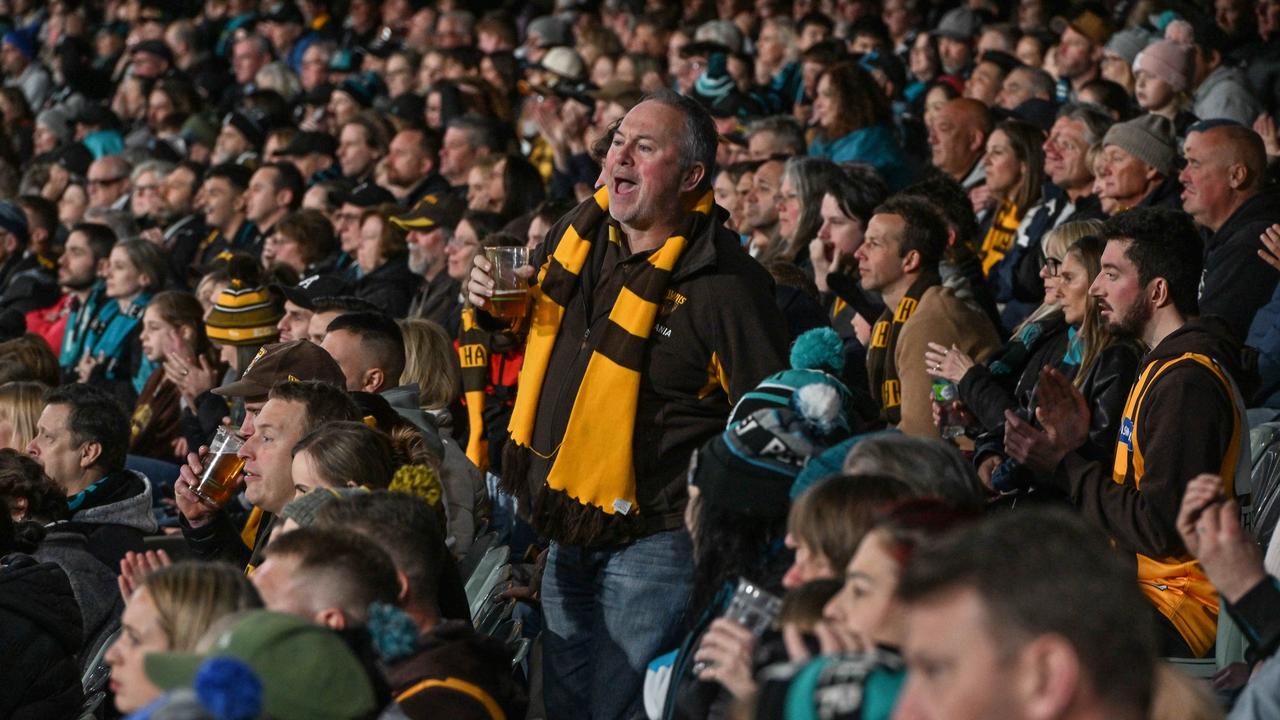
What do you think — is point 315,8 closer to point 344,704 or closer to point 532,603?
point 532,603

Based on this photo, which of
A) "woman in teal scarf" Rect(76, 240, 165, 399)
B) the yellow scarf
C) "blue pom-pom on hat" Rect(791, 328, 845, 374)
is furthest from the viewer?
"woman in teal scarf" Rect(76, 240, 165, 399)

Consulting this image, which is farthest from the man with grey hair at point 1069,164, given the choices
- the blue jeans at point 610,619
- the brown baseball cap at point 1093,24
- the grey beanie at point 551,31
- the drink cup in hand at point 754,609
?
the grey beanie at point 551,31

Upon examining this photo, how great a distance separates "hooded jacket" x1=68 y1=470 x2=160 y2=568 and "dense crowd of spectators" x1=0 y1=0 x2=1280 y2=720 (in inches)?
0.8

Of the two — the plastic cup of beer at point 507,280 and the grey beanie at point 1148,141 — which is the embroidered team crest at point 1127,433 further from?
the grey beanie at point 1148,141

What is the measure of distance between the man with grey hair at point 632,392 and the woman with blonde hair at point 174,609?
4.73 ft

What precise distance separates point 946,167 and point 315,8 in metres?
11.2

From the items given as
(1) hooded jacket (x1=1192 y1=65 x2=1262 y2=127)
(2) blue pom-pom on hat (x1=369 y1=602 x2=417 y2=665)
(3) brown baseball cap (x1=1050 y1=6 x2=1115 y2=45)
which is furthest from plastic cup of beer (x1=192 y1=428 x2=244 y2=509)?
(3) brown baseball cap (x1=1050 y1=6 x2=1115 y2=45)

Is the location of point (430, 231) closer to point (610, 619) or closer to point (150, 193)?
point (150, 193)

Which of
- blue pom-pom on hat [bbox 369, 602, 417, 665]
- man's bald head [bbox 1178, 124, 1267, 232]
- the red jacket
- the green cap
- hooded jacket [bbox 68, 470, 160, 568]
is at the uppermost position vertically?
the green cap

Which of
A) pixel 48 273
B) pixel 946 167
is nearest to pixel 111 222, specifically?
pixel 48 273

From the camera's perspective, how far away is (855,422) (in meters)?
4.15

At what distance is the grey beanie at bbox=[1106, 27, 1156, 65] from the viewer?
10.8m

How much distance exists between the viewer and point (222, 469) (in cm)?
535

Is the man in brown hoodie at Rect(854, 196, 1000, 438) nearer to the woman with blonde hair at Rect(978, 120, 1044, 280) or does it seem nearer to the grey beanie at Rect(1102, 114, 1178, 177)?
the grey beanie at Rect(1102, 114, 1178, 177)
